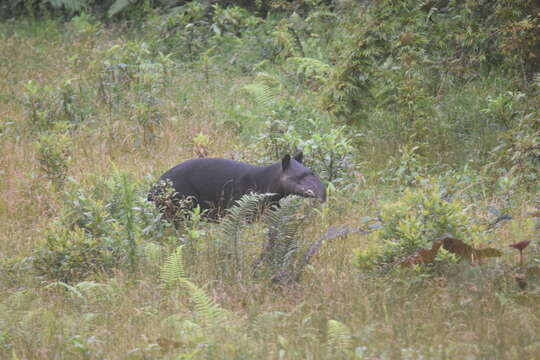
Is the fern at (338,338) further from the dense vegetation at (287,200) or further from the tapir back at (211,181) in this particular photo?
the tapir back at (211,181)

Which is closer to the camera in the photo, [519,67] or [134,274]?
[134,274]

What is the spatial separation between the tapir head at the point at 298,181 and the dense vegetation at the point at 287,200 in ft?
0.72

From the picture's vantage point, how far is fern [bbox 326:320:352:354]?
14.6 ft

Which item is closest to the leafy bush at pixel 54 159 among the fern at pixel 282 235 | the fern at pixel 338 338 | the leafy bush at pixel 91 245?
the leafy bush at pixel 91 245

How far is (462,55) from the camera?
955 centimetres

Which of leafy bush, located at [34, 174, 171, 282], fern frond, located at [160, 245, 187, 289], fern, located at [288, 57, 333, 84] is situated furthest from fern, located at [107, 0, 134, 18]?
fern frond, located at [160, 245, 187, 289]

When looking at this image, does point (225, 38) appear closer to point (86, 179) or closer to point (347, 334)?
point (86, 179)

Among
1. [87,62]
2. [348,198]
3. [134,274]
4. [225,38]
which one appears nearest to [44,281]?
[134,274]

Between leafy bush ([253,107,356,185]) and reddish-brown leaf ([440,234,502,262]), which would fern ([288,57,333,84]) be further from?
reddish-brown leaf ([440,234,502,262])

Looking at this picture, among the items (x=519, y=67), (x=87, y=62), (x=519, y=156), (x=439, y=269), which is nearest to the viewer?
(x=439, y=269)

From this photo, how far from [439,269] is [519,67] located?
432 cm

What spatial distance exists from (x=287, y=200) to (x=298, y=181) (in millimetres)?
1643

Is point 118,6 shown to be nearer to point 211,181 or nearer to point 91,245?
point 211,181

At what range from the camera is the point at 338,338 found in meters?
4.50
